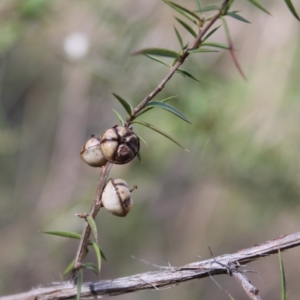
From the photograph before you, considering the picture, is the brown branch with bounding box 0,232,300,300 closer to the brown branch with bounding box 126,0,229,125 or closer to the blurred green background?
the brown branch with bounding box 126,0,229,125

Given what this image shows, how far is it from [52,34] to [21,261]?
843mm

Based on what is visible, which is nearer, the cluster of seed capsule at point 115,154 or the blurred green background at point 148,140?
the cluster of seed capsule at point 115,154

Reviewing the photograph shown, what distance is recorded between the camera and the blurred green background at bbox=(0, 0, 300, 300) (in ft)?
3.78

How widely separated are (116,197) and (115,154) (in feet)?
0.13

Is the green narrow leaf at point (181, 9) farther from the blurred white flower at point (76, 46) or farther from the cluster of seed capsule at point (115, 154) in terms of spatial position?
the blurred white flower at point (76, 46)

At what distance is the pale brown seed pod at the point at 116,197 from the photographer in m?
0.38

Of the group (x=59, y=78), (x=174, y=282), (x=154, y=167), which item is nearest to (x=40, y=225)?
(x=154, y=167)

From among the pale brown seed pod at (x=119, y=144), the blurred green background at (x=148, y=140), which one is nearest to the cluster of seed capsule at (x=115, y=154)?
the pale brown seed pod at (x=119, y=144)

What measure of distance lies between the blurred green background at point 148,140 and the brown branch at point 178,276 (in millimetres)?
691

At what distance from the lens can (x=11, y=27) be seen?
0.98 meters

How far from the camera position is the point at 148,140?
57.4 inches

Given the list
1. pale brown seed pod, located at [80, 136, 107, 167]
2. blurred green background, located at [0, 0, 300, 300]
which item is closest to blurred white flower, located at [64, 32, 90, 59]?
blurred green background, located at [0, 0, 300, 300]

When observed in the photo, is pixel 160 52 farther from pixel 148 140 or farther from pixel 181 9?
pixel 148 140

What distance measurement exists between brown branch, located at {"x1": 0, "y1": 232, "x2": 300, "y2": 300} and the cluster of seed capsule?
0.08m
